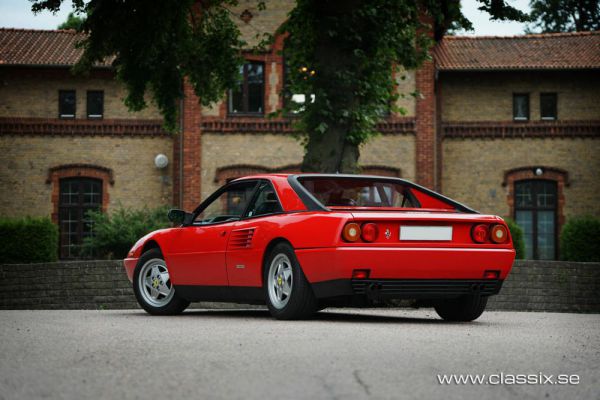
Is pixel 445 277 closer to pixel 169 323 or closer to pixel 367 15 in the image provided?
pixel 169 323

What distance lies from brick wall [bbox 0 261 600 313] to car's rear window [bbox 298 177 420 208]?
207 inches

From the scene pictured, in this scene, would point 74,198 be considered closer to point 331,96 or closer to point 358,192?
point 331,96

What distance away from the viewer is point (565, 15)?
4656cm

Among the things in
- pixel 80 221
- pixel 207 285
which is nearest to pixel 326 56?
pixel 207 285

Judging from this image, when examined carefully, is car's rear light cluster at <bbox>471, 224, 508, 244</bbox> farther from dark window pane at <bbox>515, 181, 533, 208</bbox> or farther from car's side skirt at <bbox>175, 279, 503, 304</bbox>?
dark window pane at <bbox>515, 181, 533, 208</bbox>

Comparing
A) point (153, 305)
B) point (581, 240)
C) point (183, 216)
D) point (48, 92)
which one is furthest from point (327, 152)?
point (48, 92)

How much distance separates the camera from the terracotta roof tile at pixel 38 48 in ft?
97.6

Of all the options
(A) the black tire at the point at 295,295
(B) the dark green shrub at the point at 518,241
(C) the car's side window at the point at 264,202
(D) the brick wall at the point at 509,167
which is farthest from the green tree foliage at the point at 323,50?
(D) the brick wall at the point at 509,167

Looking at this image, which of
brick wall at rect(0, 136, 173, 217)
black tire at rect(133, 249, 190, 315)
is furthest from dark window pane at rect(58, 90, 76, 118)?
black tire at rect(133, 249, 190, 315)

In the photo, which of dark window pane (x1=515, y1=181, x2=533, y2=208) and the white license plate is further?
dark window pane (x1=515, y1=181, x2=533, y2=208)

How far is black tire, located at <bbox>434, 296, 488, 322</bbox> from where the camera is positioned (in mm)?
9703

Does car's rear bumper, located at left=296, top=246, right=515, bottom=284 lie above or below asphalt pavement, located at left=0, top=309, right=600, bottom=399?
above

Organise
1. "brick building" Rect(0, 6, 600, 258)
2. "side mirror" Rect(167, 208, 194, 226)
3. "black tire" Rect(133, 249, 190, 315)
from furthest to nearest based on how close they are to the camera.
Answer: "brick building" Rect(0, 6, 600, 258)
"black tire" Rect(133, 249, 190, 315)
"side mirror" Rect(167, 208, 194, 226)

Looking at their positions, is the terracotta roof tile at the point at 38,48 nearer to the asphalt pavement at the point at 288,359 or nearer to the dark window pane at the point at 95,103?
the dark window pane at the point at 95,103
